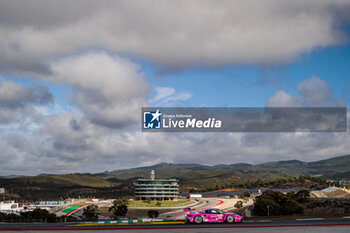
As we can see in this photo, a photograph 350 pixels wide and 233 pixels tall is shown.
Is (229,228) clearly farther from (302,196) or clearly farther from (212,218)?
(302,196)

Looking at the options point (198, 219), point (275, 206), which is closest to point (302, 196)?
point (275, 206)

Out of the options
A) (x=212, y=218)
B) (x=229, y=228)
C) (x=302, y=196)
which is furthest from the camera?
(x=302, y=196)

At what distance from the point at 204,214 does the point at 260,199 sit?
109279 mm

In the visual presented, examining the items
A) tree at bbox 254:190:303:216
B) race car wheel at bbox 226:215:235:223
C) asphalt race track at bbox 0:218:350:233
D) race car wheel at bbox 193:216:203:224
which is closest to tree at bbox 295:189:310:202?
tree at bbox 254:190:303:216

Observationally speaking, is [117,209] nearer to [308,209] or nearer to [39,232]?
[308,209]

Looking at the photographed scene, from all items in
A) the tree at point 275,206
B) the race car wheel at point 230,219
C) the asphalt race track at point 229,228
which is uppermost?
the asphalt race track at point 229,228

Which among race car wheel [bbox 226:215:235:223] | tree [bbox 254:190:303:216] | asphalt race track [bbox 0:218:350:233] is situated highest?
asphalt race track [bbox 0:218:350:233]

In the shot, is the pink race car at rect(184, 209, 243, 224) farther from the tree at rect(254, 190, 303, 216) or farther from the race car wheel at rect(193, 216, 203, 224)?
the tree at rect(254, 190, 303, 216)

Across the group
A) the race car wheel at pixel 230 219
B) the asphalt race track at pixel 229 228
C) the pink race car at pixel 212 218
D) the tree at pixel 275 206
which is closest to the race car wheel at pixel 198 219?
the pink race car at pixel 212 218

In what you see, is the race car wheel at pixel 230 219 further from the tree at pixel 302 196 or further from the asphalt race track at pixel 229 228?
the tree at pixel 302 196

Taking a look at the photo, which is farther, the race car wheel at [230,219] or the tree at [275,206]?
the tree at [275,206]

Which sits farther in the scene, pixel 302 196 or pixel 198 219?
pixel 302 196

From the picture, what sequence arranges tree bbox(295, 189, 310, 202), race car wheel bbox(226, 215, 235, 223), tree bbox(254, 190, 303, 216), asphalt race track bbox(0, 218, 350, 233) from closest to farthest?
asphalt race track bbox(0, 218, 350, 233)
race car wheel bbox(226, 215, 235, 223)
tree bbox(254, 190, 303, 216)
tree bbox(295, 189, 310, 202)

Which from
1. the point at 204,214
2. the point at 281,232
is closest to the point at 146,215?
the point at 204,214
